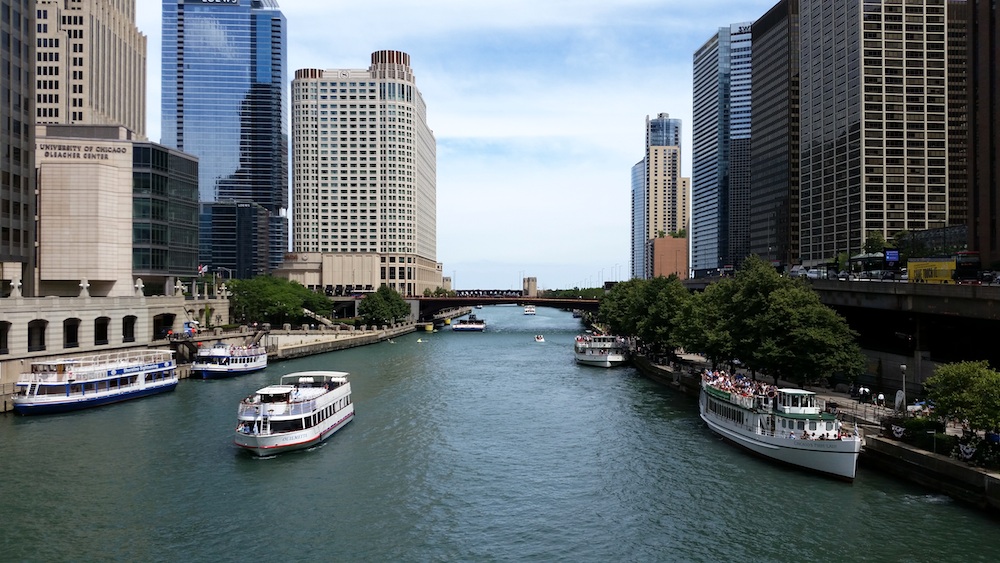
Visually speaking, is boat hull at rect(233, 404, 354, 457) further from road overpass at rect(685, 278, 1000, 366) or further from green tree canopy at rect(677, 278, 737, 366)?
road overpass at rect(685, 278, 1000, 366)

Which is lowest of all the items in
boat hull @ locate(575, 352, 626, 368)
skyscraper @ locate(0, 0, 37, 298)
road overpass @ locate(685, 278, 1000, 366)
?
boat hull @ locate(575, 352, 626, 368)

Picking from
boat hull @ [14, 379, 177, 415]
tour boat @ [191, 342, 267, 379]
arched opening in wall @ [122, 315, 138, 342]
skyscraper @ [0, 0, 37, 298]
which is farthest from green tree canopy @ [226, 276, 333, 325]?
boat hull @ [14, 379, 177, 415]

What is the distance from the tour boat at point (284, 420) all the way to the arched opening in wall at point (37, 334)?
143 ft

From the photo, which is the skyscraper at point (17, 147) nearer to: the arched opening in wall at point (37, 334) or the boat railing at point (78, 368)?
the arched opening in wall at point (37, 334)

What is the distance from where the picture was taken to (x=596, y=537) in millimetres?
42906

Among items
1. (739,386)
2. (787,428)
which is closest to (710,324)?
(739,386)

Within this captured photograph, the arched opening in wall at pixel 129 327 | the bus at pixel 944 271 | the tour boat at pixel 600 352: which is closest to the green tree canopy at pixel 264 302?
the arched opening in wall at pixel 129 327

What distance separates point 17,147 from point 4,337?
29047 mm

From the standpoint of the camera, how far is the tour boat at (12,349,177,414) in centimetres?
7538

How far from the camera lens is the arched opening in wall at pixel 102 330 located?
Answer: 102250mm

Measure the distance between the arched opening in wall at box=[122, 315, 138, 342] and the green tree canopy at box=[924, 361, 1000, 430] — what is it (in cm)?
10114

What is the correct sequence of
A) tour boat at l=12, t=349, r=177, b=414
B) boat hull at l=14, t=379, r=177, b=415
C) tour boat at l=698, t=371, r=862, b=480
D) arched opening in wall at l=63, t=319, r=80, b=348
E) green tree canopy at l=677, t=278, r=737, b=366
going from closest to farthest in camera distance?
1. tour boat at l=698, t=371, r=862, b=480
2. boat hull at l=14, t=379, r=177, b=415
3. tour boat at l=12, t=349, r=177, b=414
4. green tree canopy at l=677, t=278, r=737, b=366
5. arched opening in wall at l=63, t=319, r=80, b=348

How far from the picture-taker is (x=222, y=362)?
4296 inches

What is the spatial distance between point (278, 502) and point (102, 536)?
10210mm
